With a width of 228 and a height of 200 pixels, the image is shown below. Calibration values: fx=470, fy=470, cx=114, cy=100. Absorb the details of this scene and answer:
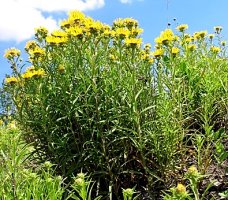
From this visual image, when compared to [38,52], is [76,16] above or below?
above

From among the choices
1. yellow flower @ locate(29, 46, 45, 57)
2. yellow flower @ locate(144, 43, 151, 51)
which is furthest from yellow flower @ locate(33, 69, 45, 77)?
yellow flower @ locate(144, 43, 151, 51)

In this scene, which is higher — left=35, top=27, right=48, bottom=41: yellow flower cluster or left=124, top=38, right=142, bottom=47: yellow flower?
left=35, top=27, right=48, bottom=41: yellow flower cluster

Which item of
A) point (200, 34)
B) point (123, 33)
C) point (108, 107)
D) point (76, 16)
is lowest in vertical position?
point (108, 107)

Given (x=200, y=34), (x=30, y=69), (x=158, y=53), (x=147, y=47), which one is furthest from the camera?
(x=200, y=34)

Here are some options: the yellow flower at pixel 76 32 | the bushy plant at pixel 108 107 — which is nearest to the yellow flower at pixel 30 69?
the bushy plant at pixel 108 107

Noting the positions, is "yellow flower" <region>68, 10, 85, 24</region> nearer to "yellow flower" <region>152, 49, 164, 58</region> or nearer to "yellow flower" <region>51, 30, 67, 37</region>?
"yellow flower" <region>51, 30, 67, 37</region>

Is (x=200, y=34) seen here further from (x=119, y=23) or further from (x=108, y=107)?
(x=108, y=107)

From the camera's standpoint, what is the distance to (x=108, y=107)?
3.06 metres

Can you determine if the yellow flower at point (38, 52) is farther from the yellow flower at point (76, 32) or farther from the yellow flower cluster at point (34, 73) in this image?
the yellow flower at point (76, 32)

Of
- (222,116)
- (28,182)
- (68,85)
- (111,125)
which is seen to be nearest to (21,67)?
(68,85)

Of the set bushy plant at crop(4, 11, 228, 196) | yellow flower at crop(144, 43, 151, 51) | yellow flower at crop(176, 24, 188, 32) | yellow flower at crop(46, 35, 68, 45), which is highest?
yellow flower at crop(176, 24, 188, 32)

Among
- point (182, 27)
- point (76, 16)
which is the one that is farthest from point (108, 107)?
point (182, 27)

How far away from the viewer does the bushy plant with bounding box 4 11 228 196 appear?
2.96 metres

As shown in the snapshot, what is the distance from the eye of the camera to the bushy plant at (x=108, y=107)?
296 cm
